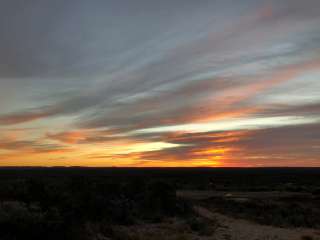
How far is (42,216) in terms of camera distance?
16.2 m

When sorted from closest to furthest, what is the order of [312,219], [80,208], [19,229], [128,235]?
1. [19,229]
2. [128,235]
3. [80,208]
4. [312,219]

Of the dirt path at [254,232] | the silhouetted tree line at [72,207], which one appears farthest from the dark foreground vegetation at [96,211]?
the dirt path at [254,232]

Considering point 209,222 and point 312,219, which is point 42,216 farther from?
point 312,219

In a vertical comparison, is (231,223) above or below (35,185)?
below

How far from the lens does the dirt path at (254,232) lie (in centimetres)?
2339

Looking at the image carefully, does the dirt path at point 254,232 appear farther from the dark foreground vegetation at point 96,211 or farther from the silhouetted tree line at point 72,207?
the silhouetted tree line at point 72,207

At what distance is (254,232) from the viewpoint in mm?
25094

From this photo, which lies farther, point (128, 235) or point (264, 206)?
point (264, 206)

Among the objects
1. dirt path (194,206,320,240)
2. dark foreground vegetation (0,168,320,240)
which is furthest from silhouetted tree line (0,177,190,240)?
dirt path (194,206,320,240)

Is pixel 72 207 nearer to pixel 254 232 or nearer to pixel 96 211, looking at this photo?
pixel 96 211

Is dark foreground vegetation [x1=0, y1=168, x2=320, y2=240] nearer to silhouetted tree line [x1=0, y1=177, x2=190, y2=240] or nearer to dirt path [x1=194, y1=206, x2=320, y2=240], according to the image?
silhouetted tree line [x1=0, y1=177, x2=190, y2=240]

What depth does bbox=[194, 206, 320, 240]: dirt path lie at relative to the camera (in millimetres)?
23391

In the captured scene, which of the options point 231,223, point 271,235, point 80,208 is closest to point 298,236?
point 271,235

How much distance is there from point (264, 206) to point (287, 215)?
4.48 m
